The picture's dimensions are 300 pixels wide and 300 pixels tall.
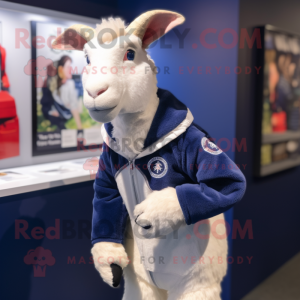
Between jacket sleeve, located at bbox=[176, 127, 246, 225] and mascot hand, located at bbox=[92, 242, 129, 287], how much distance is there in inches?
12.4

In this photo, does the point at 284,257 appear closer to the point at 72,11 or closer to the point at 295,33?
the point at 295,33

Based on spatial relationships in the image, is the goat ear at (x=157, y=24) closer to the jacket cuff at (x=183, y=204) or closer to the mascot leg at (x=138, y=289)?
the jacket cuff at (x=183, y=204)

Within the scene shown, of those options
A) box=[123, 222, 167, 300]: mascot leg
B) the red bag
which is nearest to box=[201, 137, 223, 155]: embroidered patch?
box=[123, 222, 167, 300]: mascot leg

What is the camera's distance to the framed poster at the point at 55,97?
6.31 ft

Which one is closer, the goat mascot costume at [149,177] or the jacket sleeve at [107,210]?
the goat mascot costume at [149,177]

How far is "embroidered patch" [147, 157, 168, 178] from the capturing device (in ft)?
3.61

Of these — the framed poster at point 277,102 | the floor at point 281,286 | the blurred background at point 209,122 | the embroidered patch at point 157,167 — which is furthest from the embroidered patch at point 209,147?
the floor at point 281,286

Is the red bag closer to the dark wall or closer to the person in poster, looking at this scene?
the person in poster

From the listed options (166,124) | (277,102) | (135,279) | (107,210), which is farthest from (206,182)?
(277,102)

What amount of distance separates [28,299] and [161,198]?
104 cm

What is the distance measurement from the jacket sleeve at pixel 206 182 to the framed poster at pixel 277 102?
1.05 meters

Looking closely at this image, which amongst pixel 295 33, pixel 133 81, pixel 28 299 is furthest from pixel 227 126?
pixel 28 299

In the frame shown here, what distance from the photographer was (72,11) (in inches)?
79.7

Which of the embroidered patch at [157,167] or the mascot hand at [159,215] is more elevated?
the embroidered patch at [157,167]
